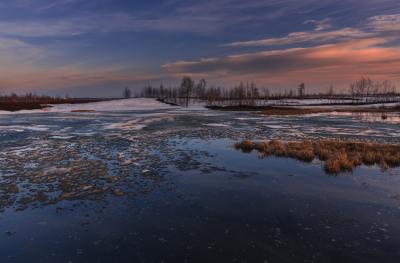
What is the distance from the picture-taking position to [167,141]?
74.7 feet

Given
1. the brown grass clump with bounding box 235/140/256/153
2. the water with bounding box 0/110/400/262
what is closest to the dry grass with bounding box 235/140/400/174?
the brown grass clump with bounding box 235/140/256/153

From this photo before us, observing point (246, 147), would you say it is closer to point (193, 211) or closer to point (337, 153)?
point (337, 153)

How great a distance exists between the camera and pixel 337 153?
1678cm

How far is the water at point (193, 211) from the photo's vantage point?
22.5 ft

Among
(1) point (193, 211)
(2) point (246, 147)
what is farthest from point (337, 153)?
(1) point (193, 211)

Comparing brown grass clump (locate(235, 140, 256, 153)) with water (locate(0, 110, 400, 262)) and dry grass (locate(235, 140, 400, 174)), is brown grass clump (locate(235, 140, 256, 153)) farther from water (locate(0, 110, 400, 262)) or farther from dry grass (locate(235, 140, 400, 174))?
water (locate(0, 110, 400, 262))

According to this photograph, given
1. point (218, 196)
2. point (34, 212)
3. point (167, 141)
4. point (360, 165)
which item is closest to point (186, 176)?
point (218, 196)

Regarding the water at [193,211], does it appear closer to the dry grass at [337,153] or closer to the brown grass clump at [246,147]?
the dry grass at [337,153]

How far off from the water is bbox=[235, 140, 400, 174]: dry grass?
2.43 feet

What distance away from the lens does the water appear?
6859 mm

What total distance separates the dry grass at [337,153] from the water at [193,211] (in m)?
0.74

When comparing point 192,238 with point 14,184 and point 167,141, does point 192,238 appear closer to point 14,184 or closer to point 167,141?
point 14,184

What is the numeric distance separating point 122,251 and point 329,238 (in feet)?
14.5

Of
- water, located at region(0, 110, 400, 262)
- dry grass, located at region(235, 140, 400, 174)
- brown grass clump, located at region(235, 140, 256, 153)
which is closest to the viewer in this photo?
water, located at region(0, 110, 400, 262)
